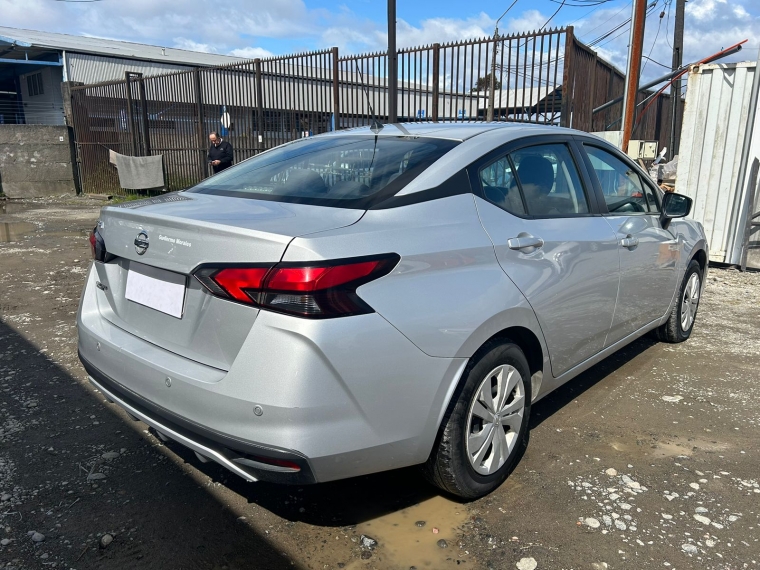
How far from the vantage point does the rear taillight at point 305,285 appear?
76.3 inches

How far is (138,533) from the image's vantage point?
2.46 metres

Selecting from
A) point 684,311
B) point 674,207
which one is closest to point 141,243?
point 674,207

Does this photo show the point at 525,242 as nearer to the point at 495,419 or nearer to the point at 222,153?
the point at 495,419

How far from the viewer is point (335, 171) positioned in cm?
277

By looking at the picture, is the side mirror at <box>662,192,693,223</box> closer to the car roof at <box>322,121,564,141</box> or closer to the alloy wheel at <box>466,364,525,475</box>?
the car roof at <box>322,121,564,141</box>

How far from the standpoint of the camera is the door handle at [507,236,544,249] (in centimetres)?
260

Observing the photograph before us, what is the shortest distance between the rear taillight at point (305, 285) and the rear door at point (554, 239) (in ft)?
2.50

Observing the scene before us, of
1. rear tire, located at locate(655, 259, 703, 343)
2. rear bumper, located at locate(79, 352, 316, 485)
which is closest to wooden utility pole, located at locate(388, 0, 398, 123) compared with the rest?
rear tire, located at locate(655, 259, 703, 343)

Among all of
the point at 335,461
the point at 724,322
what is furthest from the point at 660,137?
the point at 335,461

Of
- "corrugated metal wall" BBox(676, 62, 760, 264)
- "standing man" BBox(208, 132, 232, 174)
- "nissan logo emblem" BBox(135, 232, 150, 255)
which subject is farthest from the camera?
"standing man" BBox(208, 132, 232, 174)

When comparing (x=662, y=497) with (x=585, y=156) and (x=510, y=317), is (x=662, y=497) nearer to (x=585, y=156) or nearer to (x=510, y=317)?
(x=510, y=317)

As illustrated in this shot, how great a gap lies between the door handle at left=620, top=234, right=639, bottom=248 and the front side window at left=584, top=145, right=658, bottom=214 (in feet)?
0.55

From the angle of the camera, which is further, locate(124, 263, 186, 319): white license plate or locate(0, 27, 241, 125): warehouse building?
locate(0, 27, 241, 125): warehouse building

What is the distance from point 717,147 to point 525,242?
6.61 metres
